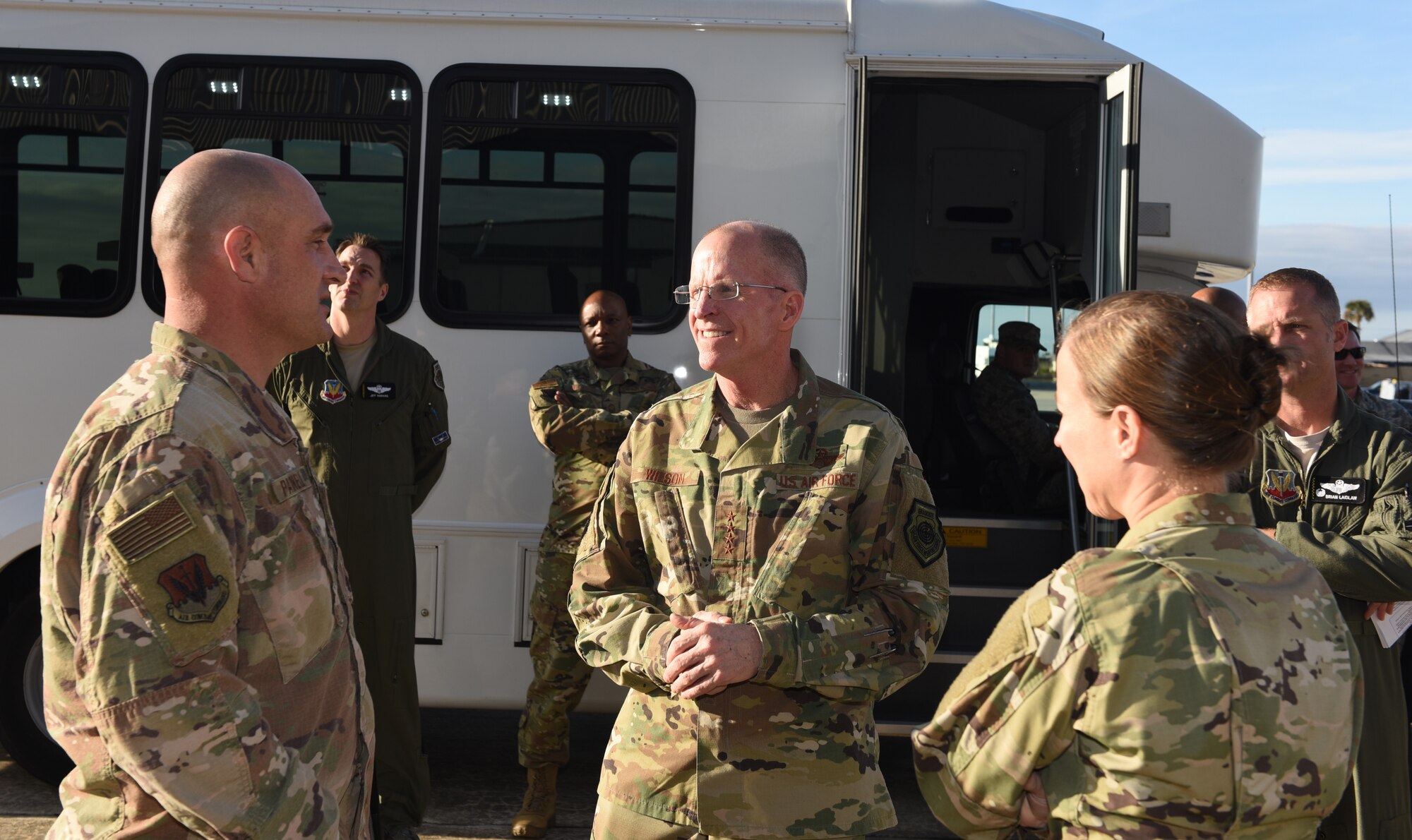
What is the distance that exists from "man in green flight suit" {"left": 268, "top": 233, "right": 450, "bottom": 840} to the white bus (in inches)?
16.2

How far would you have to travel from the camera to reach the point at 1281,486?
3215 mm

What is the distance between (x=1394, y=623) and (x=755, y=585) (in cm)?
198

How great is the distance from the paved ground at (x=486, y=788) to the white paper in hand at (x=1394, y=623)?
6.35 ft

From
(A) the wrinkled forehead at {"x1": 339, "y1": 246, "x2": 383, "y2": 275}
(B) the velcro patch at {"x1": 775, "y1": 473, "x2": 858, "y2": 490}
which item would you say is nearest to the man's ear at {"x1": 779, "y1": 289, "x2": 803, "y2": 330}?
(B) the velcro patch at {"x1": 775, "y1": 473, "x2": 858, "y2": 490}

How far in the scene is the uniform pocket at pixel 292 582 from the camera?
172 centimetres

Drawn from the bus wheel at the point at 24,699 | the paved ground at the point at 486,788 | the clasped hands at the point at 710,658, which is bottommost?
the paved ground at the point at 486,788

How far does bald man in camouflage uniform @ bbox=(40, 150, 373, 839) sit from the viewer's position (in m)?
1.56

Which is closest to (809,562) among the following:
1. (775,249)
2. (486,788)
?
(775,249)

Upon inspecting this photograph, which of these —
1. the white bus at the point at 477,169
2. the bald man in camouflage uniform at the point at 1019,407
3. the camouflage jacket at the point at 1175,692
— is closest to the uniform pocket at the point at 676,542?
the camouflage jacket at the point at 1175,692

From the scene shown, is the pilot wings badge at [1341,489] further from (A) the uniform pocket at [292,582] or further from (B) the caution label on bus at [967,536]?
(A) the uniform pocket at [292,582]

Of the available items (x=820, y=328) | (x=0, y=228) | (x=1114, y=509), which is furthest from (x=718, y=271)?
(x=0, y=228)

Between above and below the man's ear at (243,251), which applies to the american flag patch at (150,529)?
below

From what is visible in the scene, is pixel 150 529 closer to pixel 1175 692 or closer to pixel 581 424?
pixel 1175 692

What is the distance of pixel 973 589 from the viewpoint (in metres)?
4.64
